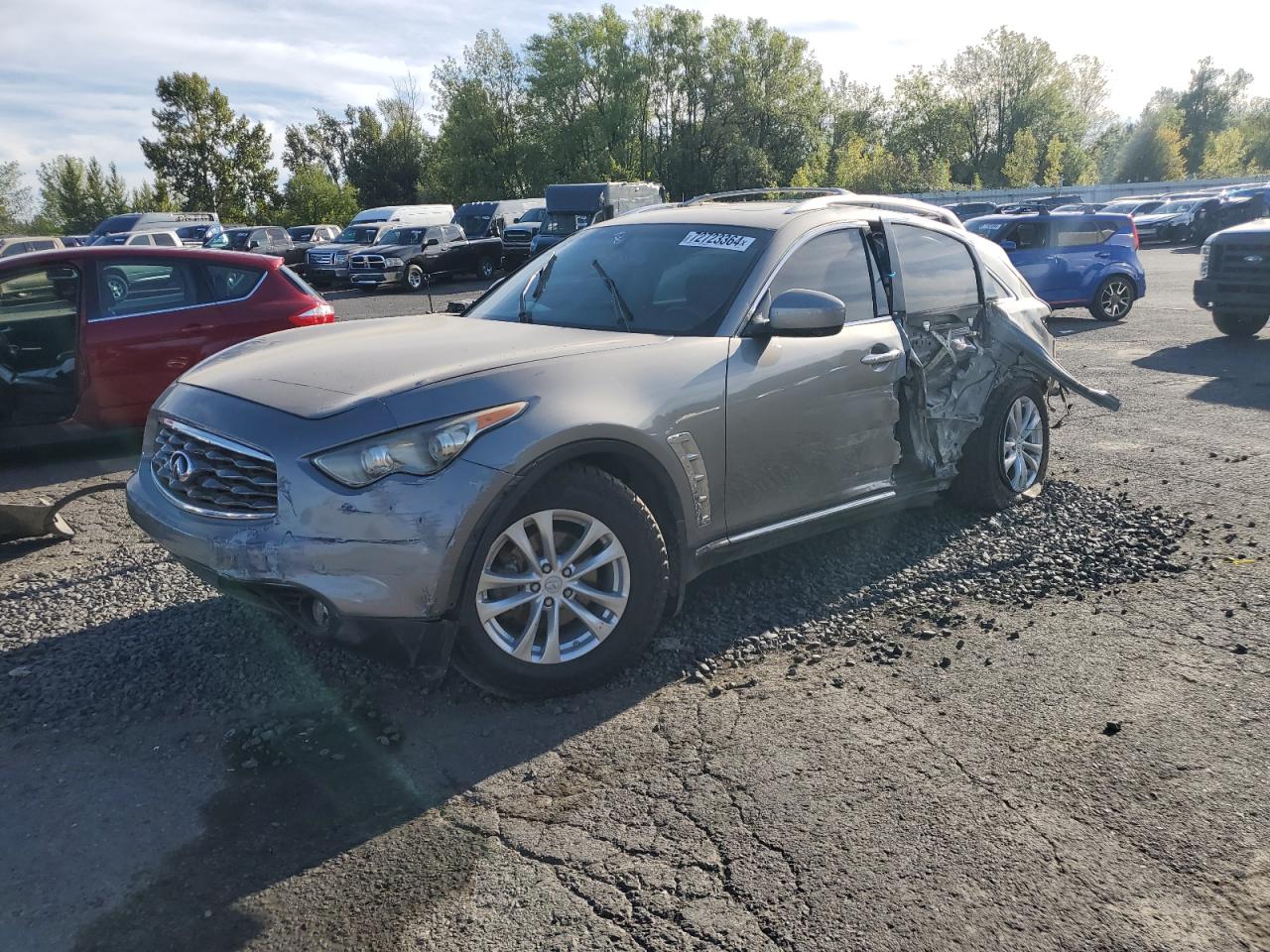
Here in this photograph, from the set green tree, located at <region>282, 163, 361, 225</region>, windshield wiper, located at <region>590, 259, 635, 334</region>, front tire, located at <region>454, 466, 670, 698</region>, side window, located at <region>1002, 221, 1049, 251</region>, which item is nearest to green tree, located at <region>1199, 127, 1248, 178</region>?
green tree, located at <region>282, 163, 361, 225</region>

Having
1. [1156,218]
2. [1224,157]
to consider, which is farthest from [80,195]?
[1224,157]

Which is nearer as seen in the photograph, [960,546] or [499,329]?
[499,329]

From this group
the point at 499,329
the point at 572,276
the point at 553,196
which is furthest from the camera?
the point at 553,196

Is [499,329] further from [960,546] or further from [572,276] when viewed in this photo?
[960,546]

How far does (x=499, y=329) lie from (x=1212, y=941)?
3.35m

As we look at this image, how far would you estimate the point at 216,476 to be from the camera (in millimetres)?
3520

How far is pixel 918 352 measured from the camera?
202 inches

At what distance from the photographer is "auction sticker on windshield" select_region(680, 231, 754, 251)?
4.53m

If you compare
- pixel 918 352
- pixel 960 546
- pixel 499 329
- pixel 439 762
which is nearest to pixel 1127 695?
pixel 960 546

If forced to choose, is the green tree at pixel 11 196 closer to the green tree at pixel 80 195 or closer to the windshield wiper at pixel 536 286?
the green tree at pixel 80 195

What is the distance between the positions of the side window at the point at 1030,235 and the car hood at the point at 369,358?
12881 millimetres

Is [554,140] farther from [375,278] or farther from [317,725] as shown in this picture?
[317,725]

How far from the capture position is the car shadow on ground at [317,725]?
2582mm

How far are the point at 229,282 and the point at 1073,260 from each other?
12.6m
